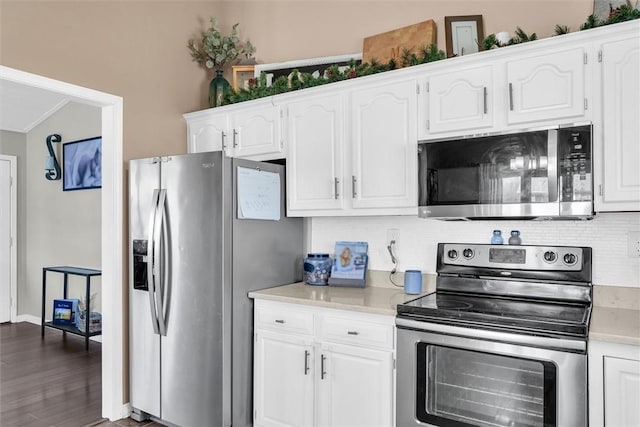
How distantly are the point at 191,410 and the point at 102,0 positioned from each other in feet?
8.58

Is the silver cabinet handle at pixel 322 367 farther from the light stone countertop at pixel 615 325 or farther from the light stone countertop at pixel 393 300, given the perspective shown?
the light stone countertop at pixel 615 325

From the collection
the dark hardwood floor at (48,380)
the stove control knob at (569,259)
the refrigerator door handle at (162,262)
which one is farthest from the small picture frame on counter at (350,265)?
the dark hardwood floor at (48,380)

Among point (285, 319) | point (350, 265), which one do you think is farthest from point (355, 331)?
point (350, 265)

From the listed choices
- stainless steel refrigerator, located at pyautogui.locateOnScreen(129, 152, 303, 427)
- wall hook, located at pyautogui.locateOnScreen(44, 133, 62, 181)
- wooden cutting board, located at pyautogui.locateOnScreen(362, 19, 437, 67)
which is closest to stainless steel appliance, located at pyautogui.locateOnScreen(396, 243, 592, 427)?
stainless steel refrigerator, located at pyautogui.locateOnScreen(129, 152, 303, 427)

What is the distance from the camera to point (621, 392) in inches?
66.1

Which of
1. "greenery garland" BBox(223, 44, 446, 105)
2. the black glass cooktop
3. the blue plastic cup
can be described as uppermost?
"greenery garland" BBox(223, 44, 446, 105)

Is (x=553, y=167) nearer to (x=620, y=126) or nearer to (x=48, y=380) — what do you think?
(x=620, y=126)

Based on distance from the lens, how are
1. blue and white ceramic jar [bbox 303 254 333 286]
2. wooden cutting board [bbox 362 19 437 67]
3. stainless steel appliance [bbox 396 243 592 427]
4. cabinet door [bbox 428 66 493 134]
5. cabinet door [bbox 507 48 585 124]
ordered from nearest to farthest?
stainless steel appliance [bbox 396 243 592 427]
cabinet door [bbox 507 48 585 124]
cabinet door [bbox 428 66 493 134]
wooden cutting board [bbox 362 19 437 67]
blue and white ceramic jar [bbox 303 254 333 286]

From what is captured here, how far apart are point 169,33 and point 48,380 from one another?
2.84 meters

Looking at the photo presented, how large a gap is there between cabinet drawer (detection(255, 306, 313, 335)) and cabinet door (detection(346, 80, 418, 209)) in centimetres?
70

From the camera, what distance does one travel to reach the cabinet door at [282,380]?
2.43 metres

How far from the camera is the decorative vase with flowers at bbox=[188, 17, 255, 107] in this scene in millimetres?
3422

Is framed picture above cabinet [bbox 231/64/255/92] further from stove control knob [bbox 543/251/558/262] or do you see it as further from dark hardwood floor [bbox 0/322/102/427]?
dark hardwood floor [bbox 0/322/102/427]

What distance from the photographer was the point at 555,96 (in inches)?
83.0
